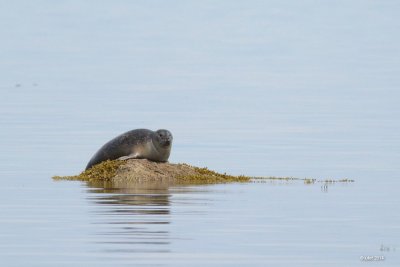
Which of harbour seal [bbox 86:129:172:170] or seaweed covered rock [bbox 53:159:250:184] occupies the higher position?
harbour seal [bbox 86:129:172:170]

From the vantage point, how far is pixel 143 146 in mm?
35188

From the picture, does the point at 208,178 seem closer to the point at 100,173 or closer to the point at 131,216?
the point at 100,173

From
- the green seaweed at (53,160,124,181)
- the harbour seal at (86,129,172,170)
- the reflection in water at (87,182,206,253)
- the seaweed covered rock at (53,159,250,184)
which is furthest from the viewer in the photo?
the harbour seal at (86,129,172,170)

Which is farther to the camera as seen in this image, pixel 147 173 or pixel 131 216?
pixel 147 173

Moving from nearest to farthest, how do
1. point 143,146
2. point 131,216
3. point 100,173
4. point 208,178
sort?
point 131,216, point 100,173, point 208,178, point 143,146

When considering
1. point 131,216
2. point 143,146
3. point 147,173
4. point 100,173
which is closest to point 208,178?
point 147,173

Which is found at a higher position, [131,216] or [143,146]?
[143,146]

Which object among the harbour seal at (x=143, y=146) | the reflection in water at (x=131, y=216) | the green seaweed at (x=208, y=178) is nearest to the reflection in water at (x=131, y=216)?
the reflection in water at (x=131, y=216)

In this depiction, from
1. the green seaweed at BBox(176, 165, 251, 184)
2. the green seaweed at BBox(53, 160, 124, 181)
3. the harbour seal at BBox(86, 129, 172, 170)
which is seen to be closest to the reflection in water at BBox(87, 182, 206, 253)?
the green seaweed at BBox(53, 160, 124, 181)

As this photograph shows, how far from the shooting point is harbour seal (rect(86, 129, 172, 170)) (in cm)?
3512

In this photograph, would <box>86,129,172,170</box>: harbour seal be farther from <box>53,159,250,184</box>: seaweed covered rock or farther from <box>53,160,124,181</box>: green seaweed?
<box>53,160,124,181</box>: green seaweed

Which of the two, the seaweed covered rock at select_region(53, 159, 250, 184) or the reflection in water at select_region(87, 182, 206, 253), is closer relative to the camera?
the reflection in water at select_region(87, 182, 206, 253)

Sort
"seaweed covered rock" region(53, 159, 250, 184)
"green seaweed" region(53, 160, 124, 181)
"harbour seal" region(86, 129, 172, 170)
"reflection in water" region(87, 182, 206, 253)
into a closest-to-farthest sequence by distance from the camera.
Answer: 1. "reflection in water" region(87, 182, 206, 253)
2. "seaweed covered rock" region(53, 159, 250, 184)
3. "green seaweed" region(53, 160, 124, 181)
4. "harbour seal" region(86, 129, 172, 170)

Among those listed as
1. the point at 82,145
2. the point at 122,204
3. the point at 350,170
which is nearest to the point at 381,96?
the point at 82,145
